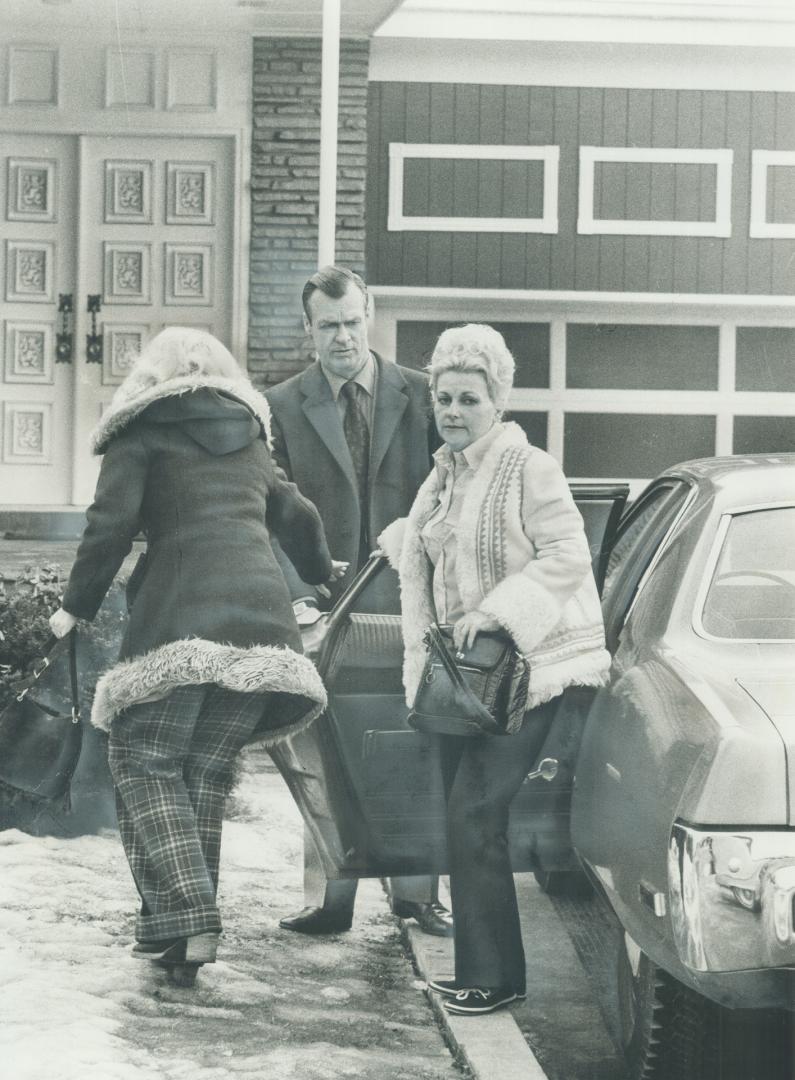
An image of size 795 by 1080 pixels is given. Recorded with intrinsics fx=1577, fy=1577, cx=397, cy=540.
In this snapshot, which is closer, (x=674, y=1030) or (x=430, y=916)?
(x=674, y=1030)

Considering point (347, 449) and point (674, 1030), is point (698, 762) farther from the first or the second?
point (347, 449)

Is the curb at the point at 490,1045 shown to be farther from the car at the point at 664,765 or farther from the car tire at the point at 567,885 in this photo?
the car tire at the point at 567,885

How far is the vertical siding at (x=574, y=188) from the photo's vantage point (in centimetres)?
1021

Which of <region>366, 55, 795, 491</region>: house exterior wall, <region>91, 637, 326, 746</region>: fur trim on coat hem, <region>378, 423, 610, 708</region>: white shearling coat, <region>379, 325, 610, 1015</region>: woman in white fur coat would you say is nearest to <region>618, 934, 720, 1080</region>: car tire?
<region>379, 325, 610, 1015</region>: woman in white fur coat

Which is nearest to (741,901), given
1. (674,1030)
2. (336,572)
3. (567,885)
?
(674,1030)

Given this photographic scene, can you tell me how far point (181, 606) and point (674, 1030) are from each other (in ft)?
5.02

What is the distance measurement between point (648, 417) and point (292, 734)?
23.7 ft

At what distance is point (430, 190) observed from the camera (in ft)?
33.8

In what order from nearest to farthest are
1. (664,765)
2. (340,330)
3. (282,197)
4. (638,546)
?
(664,765) < (638,546) < (340,330) < (282,197)

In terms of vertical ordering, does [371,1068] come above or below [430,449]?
below

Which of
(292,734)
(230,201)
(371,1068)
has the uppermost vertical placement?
(230,201)

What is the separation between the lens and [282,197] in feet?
32.3

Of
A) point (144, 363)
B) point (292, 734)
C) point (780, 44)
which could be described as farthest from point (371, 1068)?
point (780, 44)

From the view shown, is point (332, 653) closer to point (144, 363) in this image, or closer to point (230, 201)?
point (144, 363)
